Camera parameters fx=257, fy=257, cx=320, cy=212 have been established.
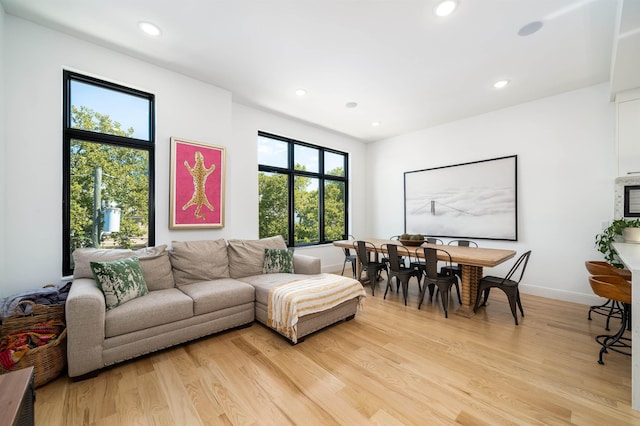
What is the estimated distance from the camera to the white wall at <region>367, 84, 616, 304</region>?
360cm

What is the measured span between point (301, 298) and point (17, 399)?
1.86 meters

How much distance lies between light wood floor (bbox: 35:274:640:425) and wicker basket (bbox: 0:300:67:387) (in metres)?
0.10

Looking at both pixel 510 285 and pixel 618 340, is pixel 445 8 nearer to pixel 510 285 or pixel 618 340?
pixel 510 285

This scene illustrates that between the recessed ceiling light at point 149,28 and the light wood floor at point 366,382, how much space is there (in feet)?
10.4

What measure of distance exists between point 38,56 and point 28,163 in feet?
3.51

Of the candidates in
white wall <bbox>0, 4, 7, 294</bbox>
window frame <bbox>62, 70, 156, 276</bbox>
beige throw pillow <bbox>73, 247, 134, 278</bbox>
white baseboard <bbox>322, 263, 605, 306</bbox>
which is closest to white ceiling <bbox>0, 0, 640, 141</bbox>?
white wall <bbox>0, 4, 7, 294</bbox>

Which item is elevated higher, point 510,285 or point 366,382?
point 510,285

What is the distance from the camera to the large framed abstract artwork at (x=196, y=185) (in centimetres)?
335

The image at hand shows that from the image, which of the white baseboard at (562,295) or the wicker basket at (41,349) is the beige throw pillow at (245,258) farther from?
the white baseboard at (562,295)

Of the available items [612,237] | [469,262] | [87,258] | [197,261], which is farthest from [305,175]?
[612,237]

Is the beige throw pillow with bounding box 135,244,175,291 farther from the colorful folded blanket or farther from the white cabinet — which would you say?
the white cabinet

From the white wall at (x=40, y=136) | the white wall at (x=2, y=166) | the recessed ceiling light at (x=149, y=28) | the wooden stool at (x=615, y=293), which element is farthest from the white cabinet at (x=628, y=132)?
the white wall at (x=2, y=166)

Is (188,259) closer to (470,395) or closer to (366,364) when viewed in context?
(366,364)

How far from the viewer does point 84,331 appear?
1.99m
